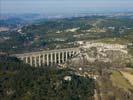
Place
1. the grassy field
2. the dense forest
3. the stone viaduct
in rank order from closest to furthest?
the dense forest, the grassy field, the stone viaduct

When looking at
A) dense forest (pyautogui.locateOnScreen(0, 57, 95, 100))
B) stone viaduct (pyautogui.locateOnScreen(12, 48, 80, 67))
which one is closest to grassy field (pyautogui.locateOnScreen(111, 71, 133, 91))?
dense forest (pyautogui.locateOnScreen(0, 57, 95, 100))

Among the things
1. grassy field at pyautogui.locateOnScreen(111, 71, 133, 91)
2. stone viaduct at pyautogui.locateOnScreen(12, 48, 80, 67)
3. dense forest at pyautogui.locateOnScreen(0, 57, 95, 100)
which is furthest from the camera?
stone viaduct at pyautogui.locateOnScreen(12, 48, 80, 67)

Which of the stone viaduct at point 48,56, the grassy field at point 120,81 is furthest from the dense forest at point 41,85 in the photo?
the stone viaduct at point 48,56

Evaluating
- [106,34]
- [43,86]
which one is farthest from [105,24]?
[43,86]

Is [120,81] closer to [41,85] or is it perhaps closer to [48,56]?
[41,85]

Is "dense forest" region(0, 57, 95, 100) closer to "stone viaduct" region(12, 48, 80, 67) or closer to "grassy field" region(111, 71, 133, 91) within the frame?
"grassy field" region(111, 71, 133, 91)

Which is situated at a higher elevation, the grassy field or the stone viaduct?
the grassy field

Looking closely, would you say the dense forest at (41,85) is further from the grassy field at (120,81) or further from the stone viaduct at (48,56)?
the stone viaduct at (48,56)

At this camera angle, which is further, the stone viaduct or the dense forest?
the stone viaduct
